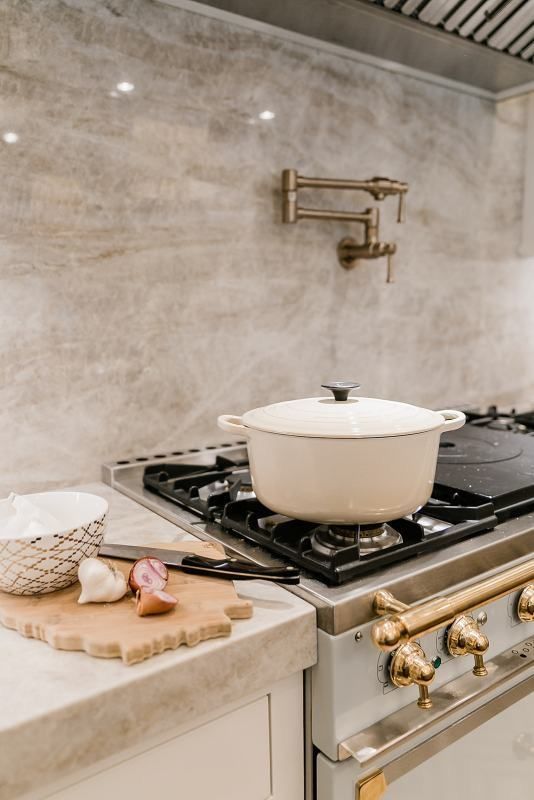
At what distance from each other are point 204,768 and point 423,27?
57.1 inches

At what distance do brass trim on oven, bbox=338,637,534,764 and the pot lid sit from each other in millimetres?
357

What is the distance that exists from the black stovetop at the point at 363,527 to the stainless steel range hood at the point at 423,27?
90cm

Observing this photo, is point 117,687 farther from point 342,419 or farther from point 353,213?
point 353,213

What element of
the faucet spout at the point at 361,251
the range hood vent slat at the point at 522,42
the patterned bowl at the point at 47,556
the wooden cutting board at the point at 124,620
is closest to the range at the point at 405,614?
the wooden cutting board at the point at 124,620

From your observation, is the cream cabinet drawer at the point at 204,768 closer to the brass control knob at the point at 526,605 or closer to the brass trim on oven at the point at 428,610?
the brass trim on oven at the point at 428,610

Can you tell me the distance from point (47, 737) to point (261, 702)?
0.86ft

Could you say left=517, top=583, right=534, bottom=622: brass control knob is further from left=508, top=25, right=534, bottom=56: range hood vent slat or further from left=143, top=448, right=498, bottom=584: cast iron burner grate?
left=508, top=25, right=534, bottom=56: range hood vent slat

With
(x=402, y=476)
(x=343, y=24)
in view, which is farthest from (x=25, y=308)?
(x=343, y=24)

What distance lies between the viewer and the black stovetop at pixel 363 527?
83 cm

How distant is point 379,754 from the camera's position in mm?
762

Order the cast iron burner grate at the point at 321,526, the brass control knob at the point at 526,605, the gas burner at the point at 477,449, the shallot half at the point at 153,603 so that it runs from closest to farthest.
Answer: the shallot half at the point at 153,603
the cast iron burner grate at the point at 321,526
the brass control knob at the point at 526,605
the gas burner at the point at 477,449

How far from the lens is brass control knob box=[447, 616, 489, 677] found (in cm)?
81

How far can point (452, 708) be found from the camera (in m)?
0.84

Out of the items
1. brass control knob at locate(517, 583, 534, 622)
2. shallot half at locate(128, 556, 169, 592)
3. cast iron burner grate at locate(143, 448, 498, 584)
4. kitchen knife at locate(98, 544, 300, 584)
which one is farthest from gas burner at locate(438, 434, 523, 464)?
shallot half at locate(128, 556, 169, 592)
